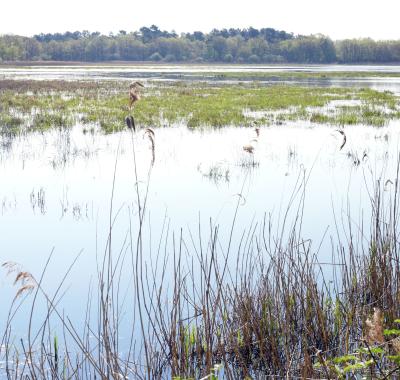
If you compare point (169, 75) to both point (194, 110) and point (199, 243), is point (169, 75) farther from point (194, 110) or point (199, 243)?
point (199, 243)

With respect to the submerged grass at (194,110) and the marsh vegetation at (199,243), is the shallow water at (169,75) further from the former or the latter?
the marsh vegetation at (199,243)

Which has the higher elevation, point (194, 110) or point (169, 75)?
point (169, 75)

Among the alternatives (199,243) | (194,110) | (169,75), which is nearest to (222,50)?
Answer: (169,75)

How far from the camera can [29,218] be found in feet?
29.6

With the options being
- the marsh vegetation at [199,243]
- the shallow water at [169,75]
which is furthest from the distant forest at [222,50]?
the marsh vegetation at [199,243]

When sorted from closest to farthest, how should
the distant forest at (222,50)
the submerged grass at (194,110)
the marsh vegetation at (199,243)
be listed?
the marsh vegetation at (199,243), the submerged grass at (194,110), the distant forest at (222,50)

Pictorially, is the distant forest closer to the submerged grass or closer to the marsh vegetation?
the submerged grass

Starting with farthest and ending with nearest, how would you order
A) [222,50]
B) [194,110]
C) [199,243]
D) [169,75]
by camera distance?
1. [222,50]
2. [169,75]
3. [194,110]
4. [199,243]

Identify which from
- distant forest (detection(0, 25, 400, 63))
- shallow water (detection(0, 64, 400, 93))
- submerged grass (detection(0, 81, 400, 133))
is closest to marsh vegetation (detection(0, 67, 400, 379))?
submerged grass (detection(0, 81, 400, 133))

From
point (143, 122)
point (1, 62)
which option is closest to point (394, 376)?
point (143, 122)

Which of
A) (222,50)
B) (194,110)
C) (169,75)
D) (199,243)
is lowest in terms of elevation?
(199,243)

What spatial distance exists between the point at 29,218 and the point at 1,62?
98997 mm

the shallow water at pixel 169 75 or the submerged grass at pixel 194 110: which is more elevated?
the shallow water at pixel 169 75

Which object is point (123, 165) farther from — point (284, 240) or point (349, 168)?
point (284, 240)
